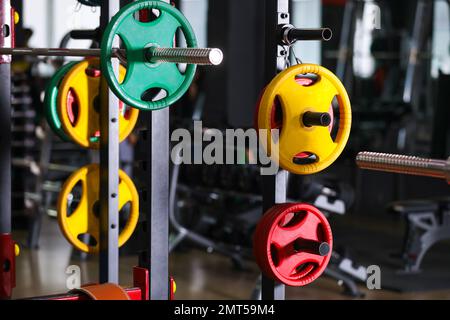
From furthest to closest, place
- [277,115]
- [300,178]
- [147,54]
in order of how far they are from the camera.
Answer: [300,178], [277,115], [147,54]

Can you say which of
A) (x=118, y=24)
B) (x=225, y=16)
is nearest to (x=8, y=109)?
(x=118, y=24)

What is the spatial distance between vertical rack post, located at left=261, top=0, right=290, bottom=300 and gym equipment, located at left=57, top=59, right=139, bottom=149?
62 centimetres

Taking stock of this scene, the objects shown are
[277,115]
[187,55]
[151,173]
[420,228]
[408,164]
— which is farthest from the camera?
[420,228]

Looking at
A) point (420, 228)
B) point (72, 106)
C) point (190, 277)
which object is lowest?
point (190, 277)

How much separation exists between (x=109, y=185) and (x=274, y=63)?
0.70 meters

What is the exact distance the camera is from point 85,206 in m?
2.87

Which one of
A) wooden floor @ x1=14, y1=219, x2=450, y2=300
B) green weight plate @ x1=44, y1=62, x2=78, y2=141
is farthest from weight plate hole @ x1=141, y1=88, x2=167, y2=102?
wooden floor @ x1=14, y1=219, x2=450, y2=300

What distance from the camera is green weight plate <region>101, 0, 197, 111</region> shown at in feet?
6.75

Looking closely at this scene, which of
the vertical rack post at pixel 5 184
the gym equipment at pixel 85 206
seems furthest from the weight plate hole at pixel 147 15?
the gym equipment at pixel 85 206

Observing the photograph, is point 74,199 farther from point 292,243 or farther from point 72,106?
point 292,243

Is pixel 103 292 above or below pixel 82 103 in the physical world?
below

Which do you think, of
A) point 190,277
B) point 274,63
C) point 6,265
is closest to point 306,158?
point 274,63
